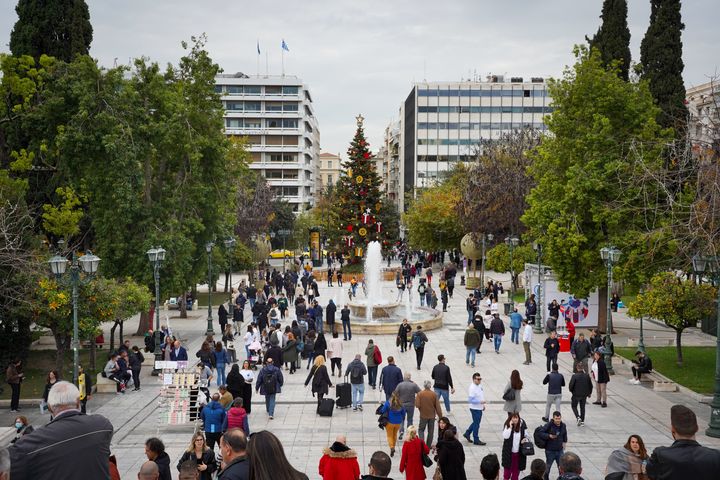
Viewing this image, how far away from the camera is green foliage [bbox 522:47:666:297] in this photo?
2712cm

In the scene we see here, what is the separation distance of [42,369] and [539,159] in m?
21.2

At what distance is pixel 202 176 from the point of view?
2981 cm

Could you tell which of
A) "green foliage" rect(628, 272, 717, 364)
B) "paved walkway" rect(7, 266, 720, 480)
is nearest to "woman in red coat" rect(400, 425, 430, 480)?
"paved walkway" rect(7, 266, 720, 480)

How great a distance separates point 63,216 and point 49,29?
856cm

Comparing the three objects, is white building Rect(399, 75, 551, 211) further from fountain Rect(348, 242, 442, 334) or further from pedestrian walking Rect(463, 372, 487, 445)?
pedestrian walking Rect(463, 372, 487, 445)

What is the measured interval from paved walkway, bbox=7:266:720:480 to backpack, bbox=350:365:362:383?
840 mm

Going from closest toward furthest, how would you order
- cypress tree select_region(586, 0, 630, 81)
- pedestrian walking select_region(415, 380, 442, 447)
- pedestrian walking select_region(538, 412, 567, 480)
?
pedestrian walking select_region(538, 412, 567, 480), pedestrian walking select_region(415, 380, 442, 447), cypress tree select_region(586, 0, 630, 81)

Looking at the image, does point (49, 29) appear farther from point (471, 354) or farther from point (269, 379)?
point (471, 354)

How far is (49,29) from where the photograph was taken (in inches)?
1164

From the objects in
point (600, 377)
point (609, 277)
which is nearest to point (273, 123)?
point (609, 277)

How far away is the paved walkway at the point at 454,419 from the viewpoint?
14281 millimetres

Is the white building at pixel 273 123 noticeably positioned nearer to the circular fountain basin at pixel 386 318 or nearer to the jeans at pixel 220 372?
the circular fountain basin at pixel 386 318

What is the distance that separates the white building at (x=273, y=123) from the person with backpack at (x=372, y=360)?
81701 millimetres

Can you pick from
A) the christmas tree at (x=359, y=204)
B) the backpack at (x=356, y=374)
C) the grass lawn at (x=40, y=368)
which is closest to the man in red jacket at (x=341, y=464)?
the backpack at (x=356, y=374)
